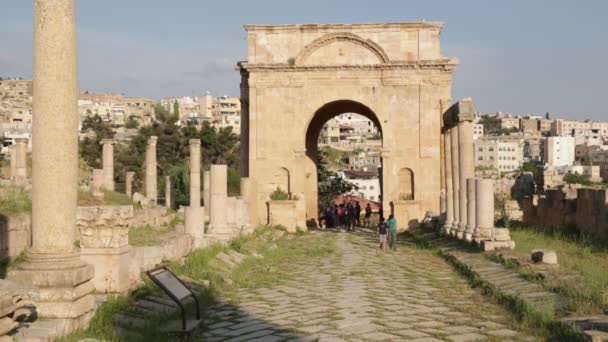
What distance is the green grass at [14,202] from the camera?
13.8m

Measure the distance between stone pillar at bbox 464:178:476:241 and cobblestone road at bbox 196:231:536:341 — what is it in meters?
3.64

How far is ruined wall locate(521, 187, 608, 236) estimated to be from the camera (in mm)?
16688

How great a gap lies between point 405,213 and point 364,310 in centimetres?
1958

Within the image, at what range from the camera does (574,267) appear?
11.2 meters

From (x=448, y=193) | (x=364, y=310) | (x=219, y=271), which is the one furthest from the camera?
(x=448, y=193)

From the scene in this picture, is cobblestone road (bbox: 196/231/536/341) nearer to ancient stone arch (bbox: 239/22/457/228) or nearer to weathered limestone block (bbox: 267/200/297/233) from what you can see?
weathered limestone block (bbox: 267/200/297/233)

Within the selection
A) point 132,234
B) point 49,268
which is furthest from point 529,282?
point 132,234

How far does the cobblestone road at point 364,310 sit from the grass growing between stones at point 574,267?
0.81 metres

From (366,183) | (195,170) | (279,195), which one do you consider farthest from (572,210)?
(366,183)

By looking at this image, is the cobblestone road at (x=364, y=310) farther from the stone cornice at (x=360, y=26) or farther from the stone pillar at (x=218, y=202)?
the stone cornice at (x=360, y=26)

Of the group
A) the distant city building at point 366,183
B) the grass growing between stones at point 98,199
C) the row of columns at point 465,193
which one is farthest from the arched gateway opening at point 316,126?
the distant city building at point 366,183

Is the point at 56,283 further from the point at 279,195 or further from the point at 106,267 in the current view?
the point at 279,195

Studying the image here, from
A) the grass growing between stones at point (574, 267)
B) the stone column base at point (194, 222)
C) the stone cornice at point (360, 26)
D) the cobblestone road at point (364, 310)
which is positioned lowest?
the cobblestone road at point (364, 310)

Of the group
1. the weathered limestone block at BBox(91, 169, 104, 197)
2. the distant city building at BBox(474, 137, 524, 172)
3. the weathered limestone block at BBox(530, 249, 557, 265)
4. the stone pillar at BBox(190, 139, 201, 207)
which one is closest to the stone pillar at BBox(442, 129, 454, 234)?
the stone pillar at BBox(190, 139, 201, 207)
